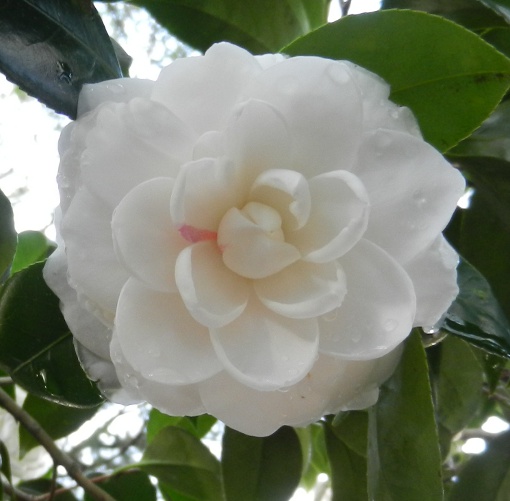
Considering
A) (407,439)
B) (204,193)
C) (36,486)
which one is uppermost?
(204,193)

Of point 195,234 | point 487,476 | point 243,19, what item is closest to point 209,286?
point 195,234

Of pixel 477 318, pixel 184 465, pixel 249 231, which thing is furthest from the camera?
pixel 184 465

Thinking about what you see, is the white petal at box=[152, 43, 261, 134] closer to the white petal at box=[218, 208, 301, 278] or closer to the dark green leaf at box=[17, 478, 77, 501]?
the white petal at box=[218, 208, 301, 278]

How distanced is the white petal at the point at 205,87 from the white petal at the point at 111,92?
0.03 meters

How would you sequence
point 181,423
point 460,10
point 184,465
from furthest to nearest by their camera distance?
point 181,423
point 184,465
point 460,10

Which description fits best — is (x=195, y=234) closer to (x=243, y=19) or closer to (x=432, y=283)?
(x=432, y=283)

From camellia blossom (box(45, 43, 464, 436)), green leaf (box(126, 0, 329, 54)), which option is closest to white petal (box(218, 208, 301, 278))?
camellia blossom (box(45, 43, 464, 436))

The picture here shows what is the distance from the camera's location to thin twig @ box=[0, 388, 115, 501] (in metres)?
0.79

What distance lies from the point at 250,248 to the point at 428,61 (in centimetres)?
26

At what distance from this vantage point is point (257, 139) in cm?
42

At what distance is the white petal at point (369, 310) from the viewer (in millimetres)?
409

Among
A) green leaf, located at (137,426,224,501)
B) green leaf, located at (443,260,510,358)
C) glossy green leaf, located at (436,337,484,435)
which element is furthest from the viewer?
green leaf, located at (137,426,224,501)

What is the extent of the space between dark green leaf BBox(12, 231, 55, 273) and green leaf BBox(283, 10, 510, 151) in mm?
607

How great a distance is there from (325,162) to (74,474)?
1.99ft
